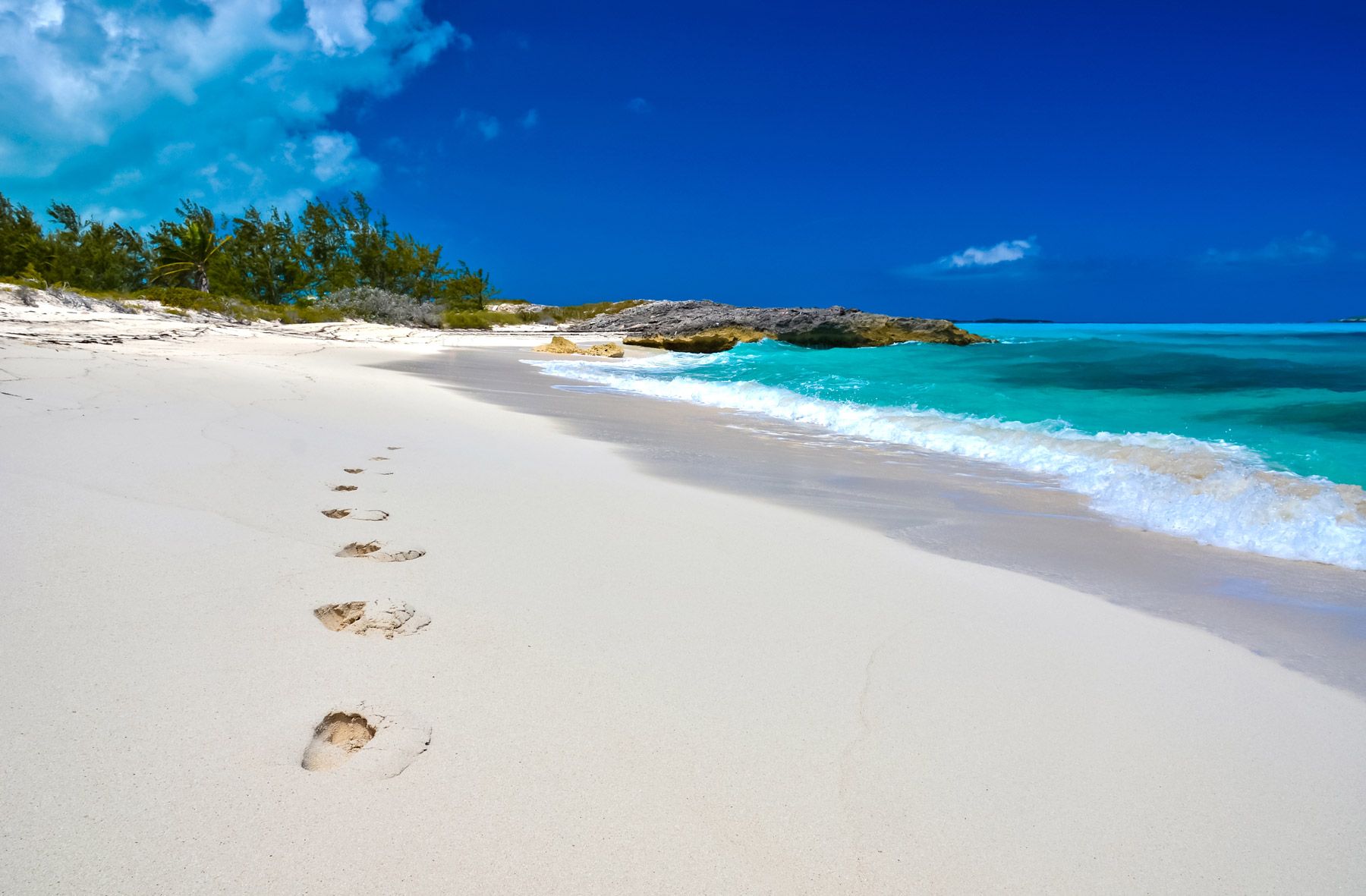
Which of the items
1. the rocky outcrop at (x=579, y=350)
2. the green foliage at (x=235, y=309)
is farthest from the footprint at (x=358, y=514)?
the green foliage at (x=235, y=309)

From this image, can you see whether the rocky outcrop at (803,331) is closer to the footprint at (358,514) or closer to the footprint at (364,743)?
the footprint at (358,514)

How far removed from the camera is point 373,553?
2270 mm

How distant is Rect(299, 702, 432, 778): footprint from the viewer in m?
1.23

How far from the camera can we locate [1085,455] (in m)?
5.23

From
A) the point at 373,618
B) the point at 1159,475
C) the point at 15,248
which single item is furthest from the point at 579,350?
the point at 15,248

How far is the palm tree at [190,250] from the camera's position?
1110 inches

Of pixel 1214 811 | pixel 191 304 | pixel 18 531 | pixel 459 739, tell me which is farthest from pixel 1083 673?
pixel 191 304

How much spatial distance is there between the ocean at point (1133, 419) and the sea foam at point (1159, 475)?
13 millimetres

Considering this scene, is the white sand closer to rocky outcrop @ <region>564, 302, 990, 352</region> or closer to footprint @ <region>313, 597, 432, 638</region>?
footprint @ <region>313, 597, 432, 638</region>

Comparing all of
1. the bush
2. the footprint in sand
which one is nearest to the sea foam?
the footprint in sand

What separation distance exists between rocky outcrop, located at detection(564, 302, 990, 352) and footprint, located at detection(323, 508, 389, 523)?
61.6 ft

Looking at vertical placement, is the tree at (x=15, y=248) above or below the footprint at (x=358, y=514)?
above

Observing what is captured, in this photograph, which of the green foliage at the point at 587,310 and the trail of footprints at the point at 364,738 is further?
the green foliage at the point at 587,310

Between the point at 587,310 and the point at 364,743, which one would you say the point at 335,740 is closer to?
the point at 364,743
